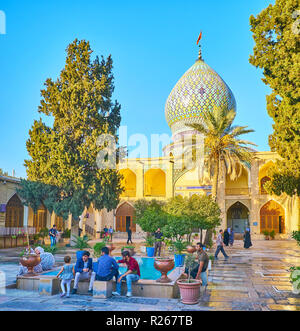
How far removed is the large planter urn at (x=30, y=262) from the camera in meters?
8.30

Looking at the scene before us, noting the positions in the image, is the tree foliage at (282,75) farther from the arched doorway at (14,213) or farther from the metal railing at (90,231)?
the metal railing at (90,231)

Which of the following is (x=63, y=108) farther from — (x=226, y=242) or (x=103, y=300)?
(x=103, y=300)

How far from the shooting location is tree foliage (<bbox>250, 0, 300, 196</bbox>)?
12.3 meters

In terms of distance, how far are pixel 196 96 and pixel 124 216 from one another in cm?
1333

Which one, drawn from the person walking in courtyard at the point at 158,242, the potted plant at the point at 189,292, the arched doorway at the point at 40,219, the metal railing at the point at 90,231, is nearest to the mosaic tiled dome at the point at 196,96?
the metal railing at the point at 90,231

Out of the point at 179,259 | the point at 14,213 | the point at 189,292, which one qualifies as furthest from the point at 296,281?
the point at 14,213

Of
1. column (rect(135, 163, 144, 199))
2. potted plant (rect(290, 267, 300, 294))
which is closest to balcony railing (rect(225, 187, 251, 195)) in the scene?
column (rect(135, 163, 144, 199))

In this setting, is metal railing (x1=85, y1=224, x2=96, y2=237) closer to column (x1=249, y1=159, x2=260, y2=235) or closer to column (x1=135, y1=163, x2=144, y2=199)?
column (x1=135, y1=163, x2=144, y2=199)

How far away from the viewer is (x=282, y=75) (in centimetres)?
1273

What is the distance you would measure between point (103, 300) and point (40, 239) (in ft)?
46.6

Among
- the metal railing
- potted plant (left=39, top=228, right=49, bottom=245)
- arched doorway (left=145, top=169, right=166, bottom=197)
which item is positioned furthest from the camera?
arched doorway (left=145, top=169, right=166, bottom=197)

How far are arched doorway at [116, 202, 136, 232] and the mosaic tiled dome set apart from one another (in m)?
8.92

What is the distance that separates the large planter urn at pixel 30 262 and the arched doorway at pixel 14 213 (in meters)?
12.6
